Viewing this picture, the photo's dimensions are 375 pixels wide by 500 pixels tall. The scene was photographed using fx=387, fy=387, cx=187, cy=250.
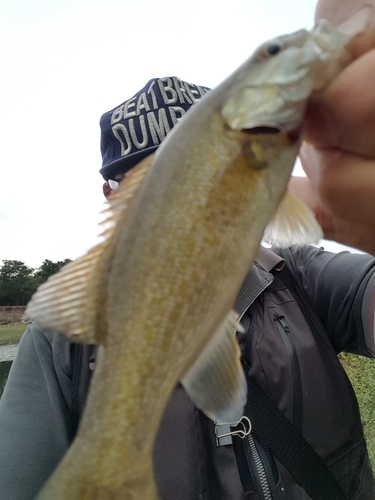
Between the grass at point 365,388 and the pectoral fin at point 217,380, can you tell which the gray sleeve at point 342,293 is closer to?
the pectoral fin at point 217,380

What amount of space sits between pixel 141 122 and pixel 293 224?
2.10 meters

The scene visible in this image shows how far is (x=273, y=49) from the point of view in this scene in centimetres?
127

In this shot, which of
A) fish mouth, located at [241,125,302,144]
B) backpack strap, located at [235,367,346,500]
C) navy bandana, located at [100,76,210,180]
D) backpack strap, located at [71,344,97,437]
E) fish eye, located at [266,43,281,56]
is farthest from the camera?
navy bandana, located at [100,76,210,180]

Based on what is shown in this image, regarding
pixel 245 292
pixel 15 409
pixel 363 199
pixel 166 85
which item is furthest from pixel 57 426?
pixel 166 85

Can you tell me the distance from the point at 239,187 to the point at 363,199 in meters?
0.45

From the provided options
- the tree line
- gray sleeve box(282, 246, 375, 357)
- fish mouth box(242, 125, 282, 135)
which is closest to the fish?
fish mouth box(242, 125, 282, 135)

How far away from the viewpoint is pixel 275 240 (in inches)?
53.3

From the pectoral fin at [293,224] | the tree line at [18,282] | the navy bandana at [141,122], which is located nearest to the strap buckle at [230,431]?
the pectoral fin at [293,224]

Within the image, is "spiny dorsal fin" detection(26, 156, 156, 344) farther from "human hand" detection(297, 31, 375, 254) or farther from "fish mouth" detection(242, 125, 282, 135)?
"human hand" detection(297, 31, 375, 254)

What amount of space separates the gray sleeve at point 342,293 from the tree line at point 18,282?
38.4 metres

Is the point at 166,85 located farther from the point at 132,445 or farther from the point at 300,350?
the point at 132,445

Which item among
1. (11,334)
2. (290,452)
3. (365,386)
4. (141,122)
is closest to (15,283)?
(11,334)

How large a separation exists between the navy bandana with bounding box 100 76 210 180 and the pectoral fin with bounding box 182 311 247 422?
6.81ft

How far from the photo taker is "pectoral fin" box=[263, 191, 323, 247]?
131 centimetres
